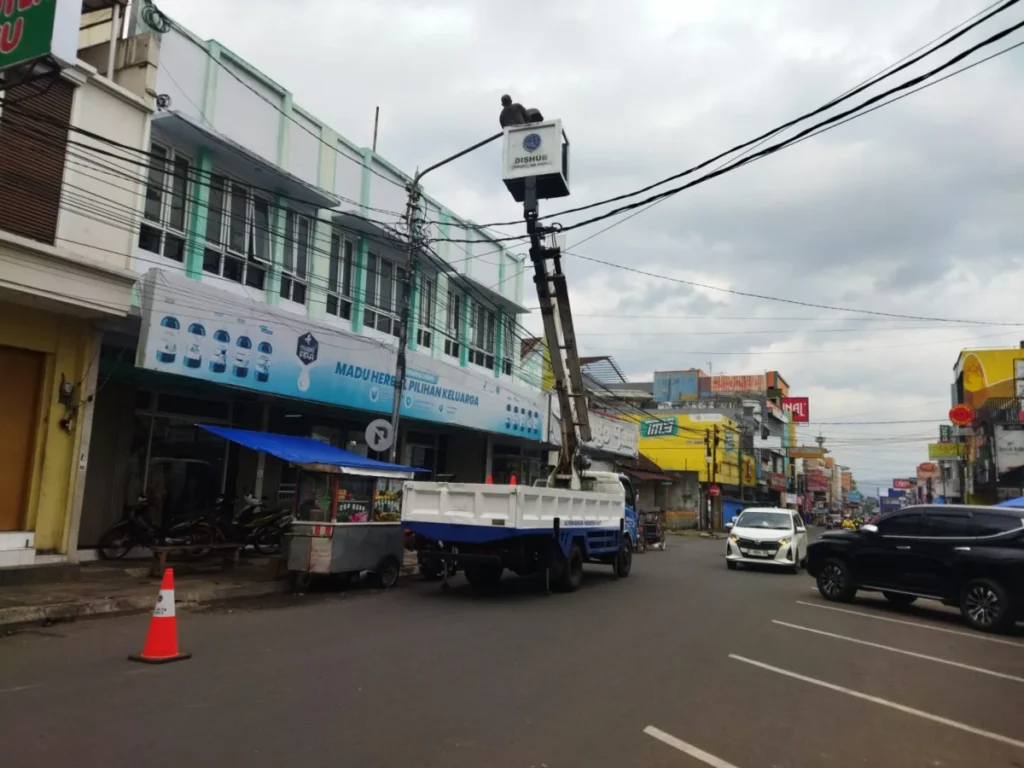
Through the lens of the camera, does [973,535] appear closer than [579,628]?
No

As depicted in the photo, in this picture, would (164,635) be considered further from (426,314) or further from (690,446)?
(690,446)

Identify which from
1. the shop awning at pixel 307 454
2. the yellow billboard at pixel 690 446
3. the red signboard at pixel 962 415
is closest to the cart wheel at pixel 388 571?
the shop awning at pixel 307 454

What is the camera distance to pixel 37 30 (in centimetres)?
781

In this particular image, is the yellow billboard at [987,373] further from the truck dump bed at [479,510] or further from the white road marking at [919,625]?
the truck dump bed at [479,510]

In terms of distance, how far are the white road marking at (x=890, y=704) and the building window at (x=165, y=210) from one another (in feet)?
38.3

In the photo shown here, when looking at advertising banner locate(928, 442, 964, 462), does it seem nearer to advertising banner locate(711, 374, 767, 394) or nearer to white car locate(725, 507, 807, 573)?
advertising banner locate(711, 374, 767, 394)

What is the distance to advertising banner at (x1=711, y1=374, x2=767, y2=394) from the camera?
83562 mm

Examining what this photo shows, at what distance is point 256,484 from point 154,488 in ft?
8.83

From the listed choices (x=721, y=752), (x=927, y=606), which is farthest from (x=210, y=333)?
(x=927, y=606)

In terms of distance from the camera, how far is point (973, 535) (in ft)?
39.0

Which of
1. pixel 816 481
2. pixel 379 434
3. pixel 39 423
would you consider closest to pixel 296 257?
pixel 379 434

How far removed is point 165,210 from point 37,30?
21.2 ft

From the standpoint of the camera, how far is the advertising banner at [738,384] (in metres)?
83.6

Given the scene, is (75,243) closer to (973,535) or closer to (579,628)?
(579,628)
